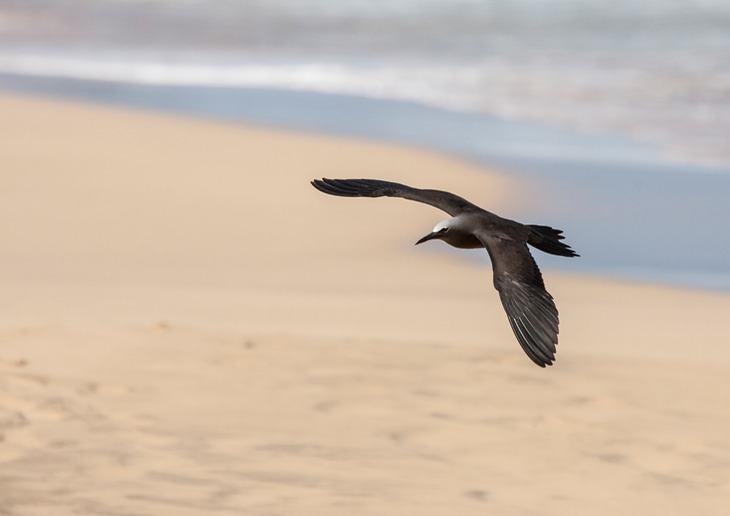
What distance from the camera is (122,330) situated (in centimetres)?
761

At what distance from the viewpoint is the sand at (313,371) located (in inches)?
219

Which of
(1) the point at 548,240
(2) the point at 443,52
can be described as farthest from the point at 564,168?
(2) the point at 443,52

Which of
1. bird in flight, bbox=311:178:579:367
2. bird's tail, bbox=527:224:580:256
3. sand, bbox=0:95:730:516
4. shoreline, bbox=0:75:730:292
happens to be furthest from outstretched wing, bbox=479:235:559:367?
shoreline, bbox=0:75:730:292

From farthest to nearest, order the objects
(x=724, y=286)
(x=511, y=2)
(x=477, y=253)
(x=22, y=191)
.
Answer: (x=511, y=2)
(x=22, y=191)
(x=477, y=253)
(x=724, y=286)

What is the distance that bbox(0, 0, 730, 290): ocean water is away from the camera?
11023 mm

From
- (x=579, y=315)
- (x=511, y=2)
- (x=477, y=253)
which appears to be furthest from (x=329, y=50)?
(x=579, y=315)

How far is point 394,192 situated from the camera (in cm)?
530

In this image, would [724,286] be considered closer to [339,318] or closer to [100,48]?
[339,318]

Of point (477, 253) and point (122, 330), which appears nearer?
point (122, 330)

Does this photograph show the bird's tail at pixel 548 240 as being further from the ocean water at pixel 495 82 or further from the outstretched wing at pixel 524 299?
the ocean water at pixel 495 82

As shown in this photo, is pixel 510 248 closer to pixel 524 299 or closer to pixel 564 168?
pixel 524 299

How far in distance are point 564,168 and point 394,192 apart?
7.33 m

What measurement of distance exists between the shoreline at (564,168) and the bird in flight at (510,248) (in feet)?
13.7

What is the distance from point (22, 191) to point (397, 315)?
13.3ft
